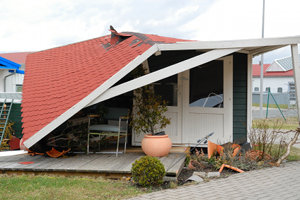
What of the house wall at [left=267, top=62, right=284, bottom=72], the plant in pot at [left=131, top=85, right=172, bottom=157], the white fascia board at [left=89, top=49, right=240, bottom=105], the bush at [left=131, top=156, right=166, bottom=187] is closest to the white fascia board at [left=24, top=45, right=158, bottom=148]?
the white fascia board at [left=89, top=49, right=240, bottom=105]

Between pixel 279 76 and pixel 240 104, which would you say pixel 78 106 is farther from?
pixel 279 76

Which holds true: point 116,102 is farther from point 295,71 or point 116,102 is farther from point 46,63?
point 295,71

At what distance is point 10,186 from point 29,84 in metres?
2.94

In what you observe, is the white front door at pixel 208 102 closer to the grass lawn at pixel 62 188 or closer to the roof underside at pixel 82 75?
the roof underside at pixel 82 75

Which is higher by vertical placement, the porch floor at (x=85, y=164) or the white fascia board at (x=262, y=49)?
the white fascia board at (x=262, y=49)

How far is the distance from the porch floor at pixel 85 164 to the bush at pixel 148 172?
353 millimetres

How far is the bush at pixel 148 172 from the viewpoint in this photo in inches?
204

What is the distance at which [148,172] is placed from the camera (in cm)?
518

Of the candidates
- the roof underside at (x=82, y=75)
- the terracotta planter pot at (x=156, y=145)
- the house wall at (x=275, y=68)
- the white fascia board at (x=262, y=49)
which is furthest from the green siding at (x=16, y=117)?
the house wall at (x=275, y=68)

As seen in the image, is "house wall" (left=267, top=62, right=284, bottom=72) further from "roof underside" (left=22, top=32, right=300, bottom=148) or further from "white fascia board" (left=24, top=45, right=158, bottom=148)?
"white fascia board" (left=24, top=45, right=158, bottom=148)

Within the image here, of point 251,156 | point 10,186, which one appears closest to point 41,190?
point 10,186

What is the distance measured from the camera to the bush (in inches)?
204

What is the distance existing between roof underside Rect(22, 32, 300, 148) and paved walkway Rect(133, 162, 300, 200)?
2.23m

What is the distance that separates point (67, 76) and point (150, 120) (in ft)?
6.53
